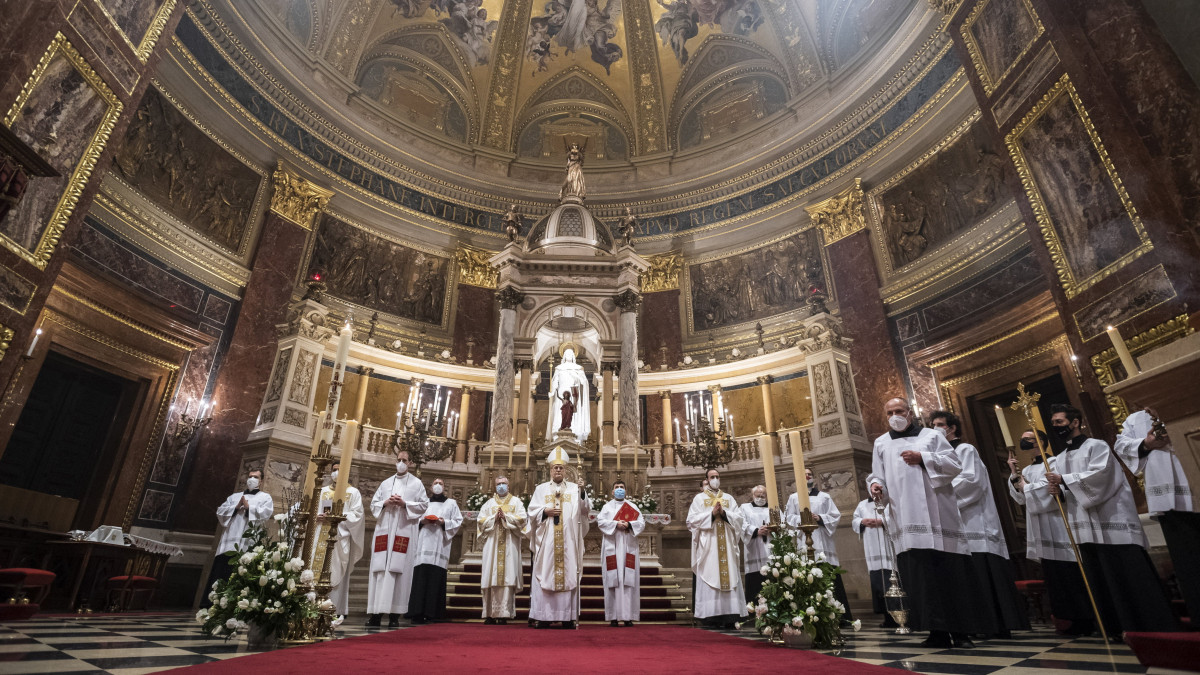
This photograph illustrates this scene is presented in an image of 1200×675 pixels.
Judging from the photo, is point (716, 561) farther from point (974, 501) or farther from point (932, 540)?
point (932, 540)

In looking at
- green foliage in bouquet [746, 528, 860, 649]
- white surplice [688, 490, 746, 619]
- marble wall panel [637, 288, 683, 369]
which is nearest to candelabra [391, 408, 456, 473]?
white surplice [688, 490, 746, 619]

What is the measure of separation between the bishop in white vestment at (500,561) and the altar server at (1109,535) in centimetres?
541

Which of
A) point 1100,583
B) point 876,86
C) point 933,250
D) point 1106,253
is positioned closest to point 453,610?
point 1100,583

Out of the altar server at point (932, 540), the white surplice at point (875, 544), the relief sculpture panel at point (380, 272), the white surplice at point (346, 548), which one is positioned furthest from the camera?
the relief sculpture panel at point (380, 272)

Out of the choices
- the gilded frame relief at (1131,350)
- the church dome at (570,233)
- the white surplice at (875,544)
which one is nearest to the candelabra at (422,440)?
the church dome at (570,233)

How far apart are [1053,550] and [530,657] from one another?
15.8 ft

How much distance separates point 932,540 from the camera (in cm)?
424

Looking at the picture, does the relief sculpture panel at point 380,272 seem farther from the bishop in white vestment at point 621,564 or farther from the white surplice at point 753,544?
the white surplice at point 753,544

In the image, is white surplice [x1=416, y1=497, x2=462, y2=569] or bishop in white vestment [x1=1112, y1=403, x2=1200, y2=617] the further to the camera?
white surplice [x1=416, y1=497, x2=462, y2=569]

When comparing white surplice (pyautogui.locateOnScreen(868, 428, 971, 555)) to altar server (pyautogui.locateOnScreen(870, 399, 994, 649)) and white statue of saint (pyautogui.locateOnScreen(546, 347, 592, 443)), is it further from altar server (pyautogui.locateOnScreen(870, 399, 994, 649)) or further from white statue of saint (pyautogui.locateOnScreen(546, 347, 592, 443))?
white statue of saint (pyautogui.locateOnScreen(546, 347, 592, 443))

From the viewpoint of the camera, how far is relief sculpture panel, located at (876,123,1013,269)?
11500mm

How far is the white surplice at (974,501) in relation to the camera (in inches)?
190

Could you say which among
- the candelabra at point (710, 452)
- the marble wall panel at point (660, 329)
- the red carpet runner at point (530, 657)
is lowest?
the red carpet runner at point (530, 657)

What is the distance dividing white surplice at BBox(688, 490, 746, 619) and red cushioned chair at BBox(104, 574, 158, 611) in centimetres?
731
